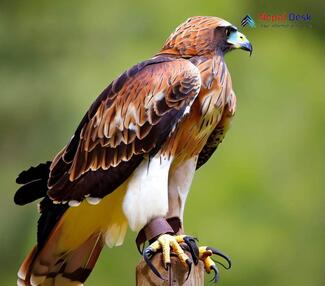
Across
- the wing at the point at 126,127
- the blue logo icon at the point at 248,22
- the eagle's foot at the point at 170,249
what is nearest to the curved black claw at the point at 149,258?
the eagle's foot at the point at 170,249

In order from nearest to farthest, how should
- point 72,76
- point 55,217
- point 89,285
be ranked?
1. point 55,217
2. point 89,285
3. point 72,76

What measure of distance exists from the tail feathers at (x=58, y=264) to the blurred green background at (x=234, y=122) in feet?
2.07

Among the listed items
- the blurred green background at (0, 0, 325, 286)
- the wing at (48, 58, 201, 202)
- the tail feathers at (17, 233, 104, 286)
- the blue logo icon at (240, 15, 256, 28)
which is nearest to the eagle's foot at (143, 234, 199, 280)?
the wing at (48, 58, 201, 202)

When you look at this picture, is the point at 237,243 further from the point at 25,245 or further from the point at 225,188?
the point at 25,245

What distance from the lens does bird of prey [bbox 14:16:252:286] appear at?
1.83 m

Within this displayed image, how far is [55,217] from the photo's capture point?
1927 millimetres

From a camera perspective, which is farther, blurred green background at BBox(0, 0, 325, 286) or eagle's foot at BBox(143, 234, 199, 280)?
blurred green background at BBox(0, 0, 325, 286)

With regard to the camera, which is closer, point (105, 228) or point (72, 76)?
point (105, 228)

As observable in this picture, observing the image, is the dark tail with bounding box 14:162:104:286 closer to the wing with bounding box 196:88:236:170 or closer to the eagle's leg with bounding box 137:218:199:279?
the eagle's leg with bounding box 137:218:199:279

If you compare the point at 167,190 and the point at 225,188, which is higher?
the point at 167,190

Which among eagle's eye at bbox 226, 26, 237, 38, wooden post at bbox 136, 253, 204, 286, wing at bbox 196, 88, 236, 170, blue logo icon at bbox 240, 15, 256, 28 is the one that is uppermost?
eagle's eye at bbox 226, 26, 237, 38

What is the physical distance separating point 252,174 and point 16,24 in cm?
106

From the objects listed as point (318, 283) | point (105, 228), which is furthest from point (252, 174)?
point (105, 228)

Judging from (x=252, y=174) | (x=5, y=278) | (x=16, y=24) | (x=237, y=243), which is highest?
(x=16, y=24)
